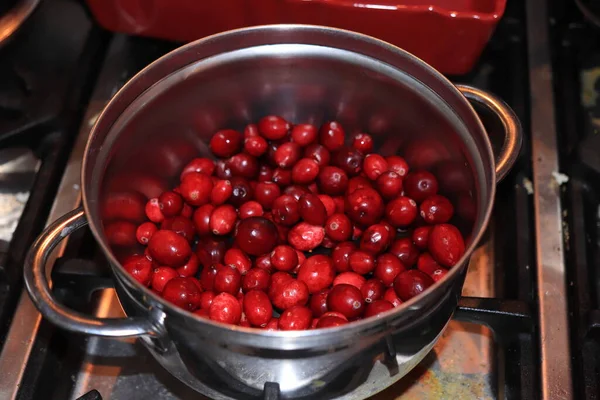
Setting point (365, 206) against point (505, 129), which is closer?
point (505, 129)

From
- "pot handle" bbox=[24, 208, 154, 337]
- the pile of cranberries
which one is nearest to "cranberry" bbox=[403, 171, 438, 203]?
the pile of cranberries

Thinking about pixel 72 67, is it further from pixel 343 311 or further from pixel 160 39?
pixel 343 311

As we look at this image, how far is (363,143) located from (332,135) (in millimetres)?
49

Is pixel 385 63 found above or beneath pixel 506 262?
above

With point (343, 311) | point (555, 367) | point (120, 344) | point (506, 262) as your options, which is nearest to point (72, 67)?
point (120, 344)

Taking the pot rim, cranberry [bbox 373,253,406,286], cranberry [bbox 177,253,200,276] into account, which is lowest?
cranberry [bbox 177,253,200,276]

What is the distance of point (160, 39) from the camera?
110 centimetres

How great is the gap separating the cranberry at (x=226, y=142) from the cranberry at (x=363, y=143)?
174mm

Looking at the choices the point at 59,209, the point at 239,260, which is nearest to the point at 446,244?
the point at 239,260

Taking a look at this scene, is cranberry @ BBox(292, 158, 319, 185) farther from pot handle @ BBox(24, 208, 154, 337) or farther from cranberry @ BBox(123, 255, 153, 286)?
pot handle @ BBox(24, 208, 154, 337)

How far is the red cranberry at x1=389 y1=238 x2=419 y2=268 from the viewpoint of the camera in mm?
855

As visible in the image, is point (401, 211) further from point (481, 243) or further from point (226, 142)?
point (226, 142)

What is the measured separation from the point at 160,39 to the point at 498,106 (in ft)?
2.00

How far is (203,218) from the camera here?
90 centimetres
